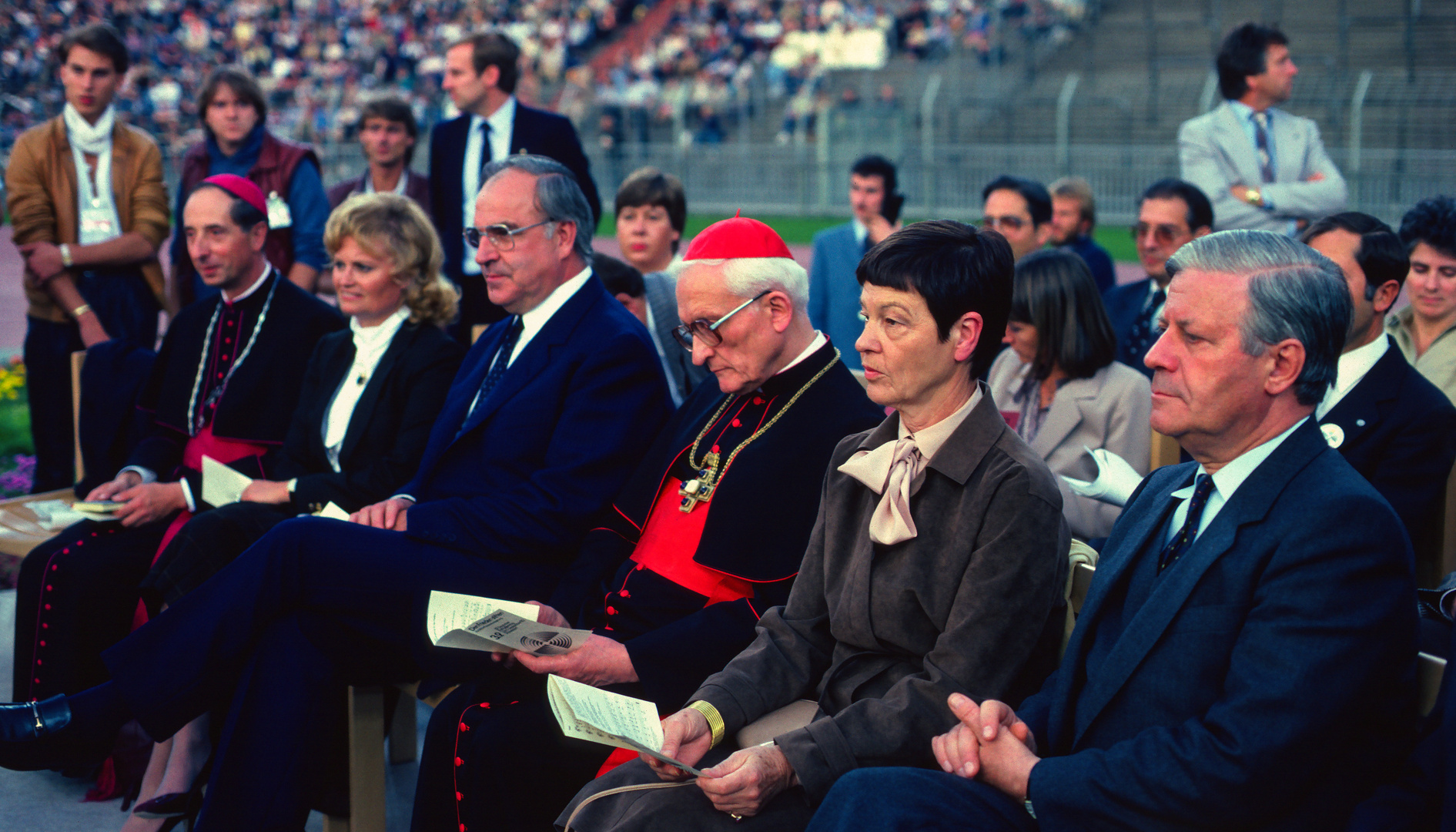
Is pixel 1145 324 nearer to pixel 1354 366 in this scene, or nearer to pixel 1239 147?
pixel 1239 147

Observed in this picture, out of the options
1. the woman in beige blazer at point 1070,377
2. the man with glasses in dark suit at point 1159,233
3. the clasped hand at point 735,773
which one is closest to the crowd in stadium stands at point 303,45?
the man with glasses in dark suit at point 1159,233

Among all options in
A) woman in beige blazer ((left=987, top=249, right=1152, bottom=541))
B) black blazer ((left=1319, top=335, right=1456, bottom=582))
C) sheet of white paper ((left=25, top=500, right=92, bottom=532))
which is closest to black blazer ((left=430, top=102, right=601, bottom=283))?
sheet of white paper ((left=25, top=500, right=92, bottom=532))

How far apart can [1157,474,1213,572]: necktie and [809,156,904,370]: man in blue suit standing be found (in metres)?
4.11

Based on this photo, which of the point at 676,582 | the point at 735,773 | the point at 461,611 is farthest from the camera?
the point at 676,582

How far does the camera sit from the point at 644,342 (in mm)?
3705

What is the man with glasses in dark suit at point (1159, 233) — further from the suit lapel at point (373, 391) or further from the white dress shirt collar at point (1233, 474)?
the white dress shirt collar at point (1233, 474)

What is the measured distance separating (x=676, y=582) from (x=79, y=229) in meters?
4.61

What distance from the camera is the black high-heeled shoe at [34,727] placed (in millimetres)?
3242

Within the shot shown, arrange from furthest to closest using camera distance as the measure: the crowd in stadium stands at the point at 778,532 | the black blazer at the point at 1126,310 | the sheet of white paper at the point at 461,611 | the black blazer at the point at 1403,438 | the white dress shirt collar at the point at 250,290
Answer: the black blazer at the point at 1126,310, the white dress shirt collar at the point at 250,290, the black blazer at the point at 1403,438, the sheet of white paper at the point at 461,611, the crowd in stadium stands at the point at 778,532

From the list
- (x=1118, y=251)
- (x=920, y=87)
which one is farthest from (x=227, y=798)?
(x=920, y=87)

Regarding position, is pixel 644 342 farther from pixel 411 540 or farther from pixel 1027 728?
pixel 1027 728

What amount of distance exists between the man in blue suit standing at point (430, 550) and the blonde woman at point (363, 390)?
24 centimetres

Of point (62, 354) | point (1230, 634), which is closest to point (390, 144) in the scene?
point (62, 354)

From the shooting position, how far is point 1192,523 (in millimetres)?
2238
